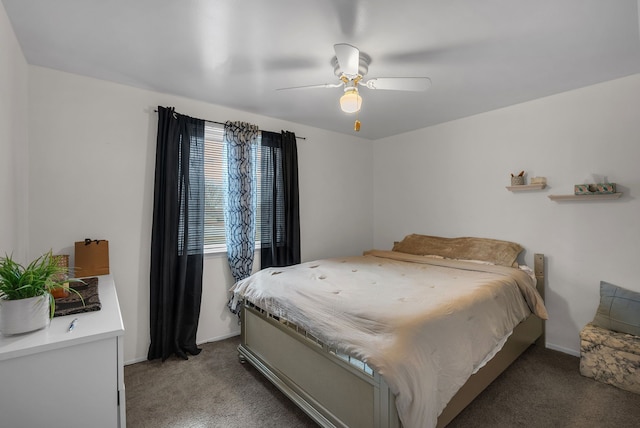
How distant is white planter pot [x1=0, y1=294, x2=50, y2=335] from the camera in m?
1.12

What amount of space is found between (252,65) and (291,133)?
1389 millimetres

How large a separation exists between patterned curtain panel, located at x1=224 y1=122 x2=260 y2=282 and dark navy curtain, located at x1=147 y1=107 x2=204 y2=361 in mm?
290

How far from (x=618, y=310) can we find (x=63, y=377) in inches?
146

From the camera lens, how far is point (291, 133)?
142 inches

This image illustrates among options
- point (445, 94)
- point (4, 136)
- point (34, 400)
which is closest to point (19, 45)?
point (4, 136)

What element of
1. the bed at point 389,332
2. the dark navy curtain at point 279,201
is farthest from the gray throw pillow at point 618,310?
the dark navy curtain at point 279,201

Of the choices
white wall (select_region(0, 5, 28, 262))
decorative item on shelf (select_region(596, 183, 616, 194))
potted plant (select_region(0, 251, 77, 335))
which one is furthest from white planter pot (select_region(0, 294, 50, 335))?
decorative item on shelf (select_region(596, 183, 616, 194))

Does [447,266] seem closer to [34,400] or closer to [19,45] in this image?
[34,400]

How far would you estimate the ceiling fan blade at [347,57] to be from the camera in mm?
1653

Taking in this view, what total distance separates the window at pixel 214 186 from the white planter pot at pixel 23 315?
74.5 inches

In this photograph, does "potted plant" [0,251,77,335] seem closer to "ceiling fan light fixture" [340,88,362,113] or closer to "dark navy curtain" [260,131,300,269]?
"ceiling fan light fixture" [340,88,362,113]

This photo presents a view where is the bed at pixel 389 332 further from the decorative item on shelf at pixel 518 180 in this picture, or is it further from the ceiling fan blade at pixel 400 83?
the ceiling fan blade at pixel 400 83

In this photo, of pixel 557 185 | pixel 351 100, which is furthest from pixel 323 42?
pixel 557 185

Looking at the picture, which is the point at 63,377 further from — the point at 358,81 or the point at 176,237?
the point at 358,81
